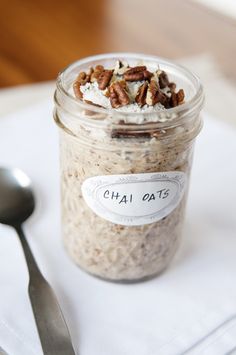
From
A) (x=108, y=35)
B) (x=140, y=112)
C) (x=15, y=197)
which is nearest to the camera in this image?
(x=140, y=112)

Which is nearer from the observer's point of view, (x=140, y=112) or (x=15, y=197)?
(x=140, y=112)

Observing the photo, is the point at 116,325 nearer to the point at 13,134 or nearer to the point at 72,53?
the point at 13,134

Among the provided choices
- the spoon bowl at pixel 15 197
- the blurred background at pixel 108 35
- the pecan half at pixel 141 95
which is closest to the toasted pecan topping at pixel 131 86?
the pecan half at pixel 141 95

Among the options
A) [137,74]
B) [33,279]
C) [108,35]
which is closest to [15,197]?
[33,279]

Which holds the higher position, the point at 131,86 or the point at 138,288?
the point at 131,86

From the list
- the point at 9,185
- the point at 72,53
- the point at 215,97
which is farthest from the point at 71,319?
the point at 72,53

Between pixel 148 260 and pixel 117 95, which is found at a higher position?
pixel 117 95

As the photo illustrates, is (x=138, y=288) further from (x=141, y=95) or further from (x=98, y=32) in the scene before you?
(x=98, y=32)

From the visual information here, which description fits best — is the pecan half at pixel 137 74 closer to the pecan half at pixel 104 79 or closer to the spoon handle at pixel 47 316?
the pecan half at pixel 104 79
